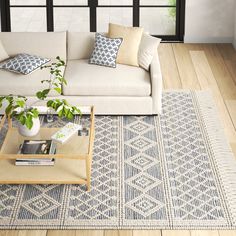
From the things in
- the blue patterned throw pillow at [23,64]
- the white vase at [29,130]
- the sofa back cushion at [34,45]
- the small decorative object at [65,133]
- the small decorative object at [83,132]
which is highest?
the sofa back cushion at [34,45]

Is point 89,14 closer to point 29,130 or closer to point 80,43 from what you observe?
point 80,43

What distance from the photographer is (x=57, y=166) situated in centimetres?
505

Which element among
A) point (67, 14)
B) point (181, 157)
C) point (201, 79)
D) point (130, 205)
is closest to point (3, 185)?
point (130, 205)

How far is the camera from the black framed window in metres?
8.02

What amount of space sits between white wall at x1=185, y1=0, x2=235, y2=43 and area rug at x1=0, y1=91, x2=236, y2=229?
2.29 meters

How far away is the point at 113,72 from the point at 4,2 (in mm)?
2462

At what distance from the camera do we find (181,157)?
5.43 meters

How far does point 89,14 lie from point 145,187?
3643mm

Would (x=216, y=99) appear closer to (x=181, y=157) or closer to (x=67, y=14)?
(x=181, y=157)

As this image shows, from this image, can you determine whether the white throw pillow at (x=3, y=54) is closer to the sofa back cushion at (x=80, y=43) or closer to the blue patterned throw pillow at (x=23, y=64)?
the blue patterned throw pillow at (x=23, y=64)

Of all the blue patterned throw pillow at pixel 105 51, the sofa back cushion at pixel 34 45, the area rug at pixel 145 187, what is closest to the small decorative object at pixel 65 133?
the area rug at pixel 145 187

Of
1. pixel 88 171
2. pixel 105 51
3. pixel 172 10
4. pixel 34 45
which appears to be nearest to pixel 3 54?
pixel 34 45

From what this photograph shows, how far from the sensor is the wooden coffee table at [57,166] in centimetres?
486

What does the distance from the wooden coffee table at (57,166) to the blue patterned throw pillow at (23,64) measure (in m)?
1.04
